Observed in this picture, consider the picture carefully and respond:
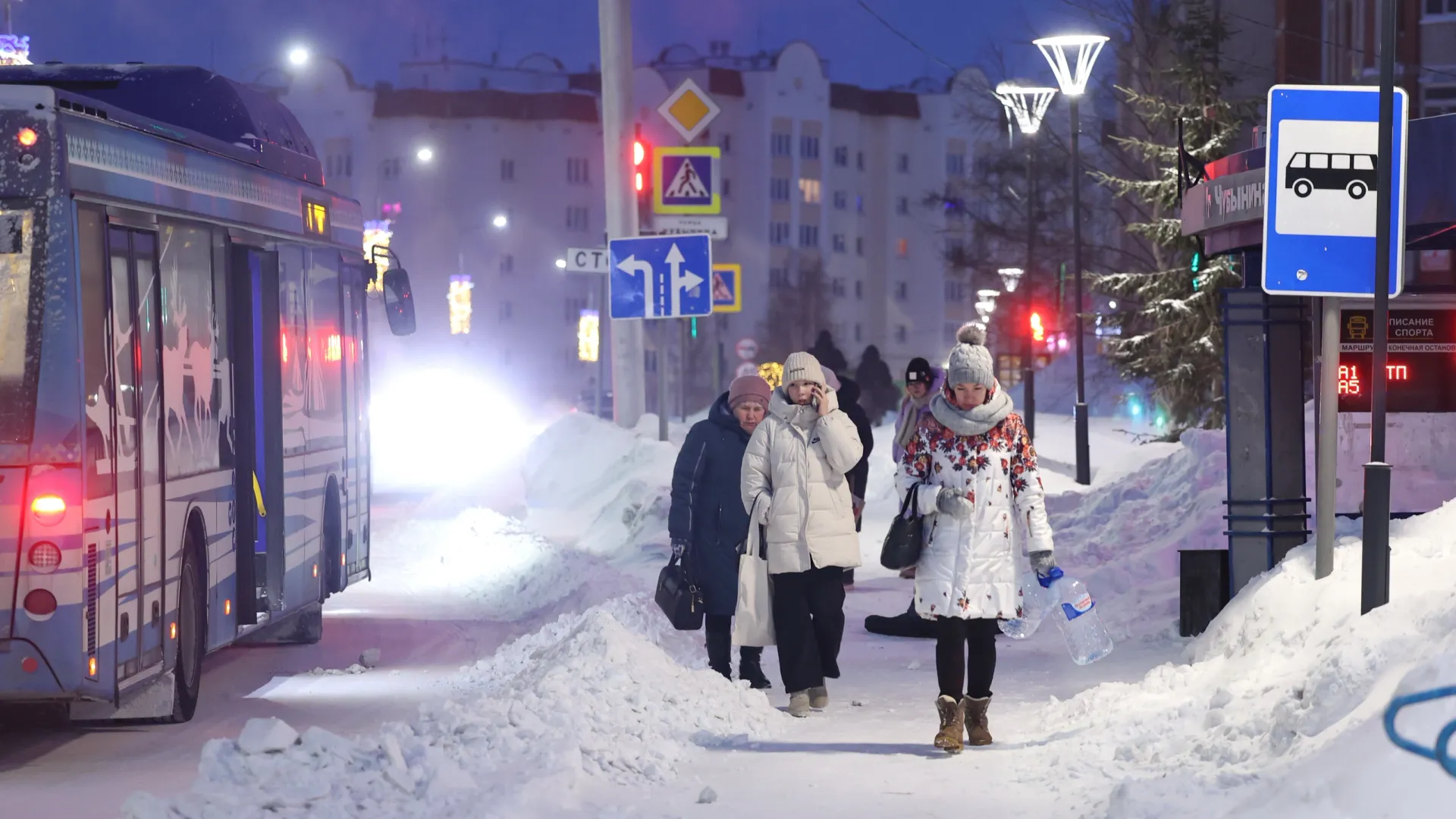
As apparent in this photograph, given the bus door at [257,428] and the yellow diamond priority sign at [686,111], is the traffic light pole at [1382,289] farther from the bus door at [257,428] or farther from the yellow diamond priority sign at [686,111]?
the yellow diamond priority sign at [686,111]

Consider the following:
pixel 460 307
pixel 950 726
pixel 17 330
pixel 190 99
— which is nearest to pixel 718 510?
pixel 950 726

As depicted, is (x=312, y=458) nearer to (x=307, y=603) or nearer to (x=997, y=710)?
(x=307, y=603)

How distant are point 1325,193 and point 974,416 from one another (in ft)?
6.49

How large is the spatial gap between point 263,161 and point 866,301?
11353 cm

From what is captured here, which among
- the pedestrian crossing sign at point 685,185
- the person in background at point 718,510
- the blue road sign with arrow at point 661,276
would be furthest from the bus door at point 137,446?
the pedestrian crossing sign at point 685,185

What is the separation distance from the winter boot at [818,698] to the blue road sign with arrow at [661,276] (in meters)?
12.3

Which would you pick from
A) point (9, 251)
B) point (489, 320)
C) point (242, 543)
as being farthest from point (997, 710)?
point (489, 320)

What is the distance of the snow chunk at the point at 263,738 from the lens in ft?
26.4

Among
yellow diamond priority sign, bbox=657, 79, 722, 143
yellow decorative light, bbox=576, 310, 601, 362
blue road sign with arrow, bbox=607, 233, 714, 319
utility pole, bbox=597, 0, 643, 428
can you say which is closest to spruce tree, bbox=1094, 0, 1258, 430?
utility pole, bbox=597, 0, 643, 428

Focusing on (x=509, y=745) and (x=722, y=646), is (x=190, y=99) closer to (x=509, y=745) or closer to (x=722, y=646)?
(x=722, y=646)

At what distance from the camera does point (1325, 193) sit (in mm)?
9453

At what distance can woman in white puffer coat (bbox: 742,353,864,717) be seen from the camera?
10.2 meters

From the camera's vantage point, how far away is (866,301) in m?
125

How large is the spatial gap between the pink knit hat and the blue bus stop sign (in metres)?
2.93
